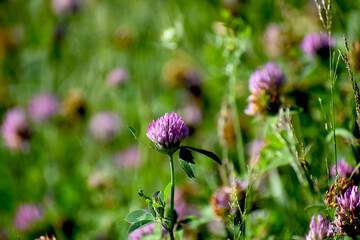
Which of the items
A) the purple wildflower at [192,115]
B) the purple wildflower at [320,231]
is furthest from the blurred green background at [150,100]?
the purple wildflower at [320,231]

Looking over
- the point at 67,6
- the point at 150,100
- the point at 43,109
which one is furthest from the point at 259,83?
the point at 67,6

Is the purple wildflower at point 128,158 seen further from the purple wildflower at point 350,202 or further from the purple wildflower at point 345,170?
the purple wildflower at point 350,202

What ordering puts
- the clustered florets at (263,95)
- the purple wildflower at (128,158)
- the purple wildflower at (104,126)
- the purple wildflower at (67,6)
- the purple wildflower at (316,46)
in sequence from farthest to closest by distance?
the purple wildflower at (67,6) → the purple wildflower at (104,126) → the purple wildflower at (128,158) → the purple wildflower at (316,46) → the clustered florets at (263,95)

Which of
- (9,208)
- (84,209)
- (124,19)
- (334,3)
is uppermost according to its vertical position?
(124,19)

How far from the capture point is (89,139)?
7.22 ft

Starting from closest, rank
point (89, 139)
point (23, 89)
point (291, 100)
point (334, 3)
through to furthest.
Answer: point (291, 100)
point (334, 3)
point (89, 139)
point (23, 89)

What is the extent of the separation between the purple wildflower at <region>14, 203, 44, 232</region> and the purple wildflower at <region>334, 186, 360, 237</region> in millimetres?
1153

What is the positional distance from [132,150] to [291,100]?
38.2 inches

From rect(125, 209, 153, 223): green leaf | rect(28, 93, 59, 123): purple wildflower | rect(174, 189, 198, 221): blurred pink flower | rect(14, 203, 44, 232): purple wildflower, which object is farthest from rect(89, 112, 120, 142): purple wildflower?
rect(125, 209, 153, 223): green leaf

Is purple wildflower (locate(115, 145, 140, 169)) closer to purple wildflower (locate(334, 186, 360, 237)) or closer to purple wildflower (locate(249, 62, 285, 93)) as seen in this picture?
purple wildflower (locate(249, 62, 285, 93))

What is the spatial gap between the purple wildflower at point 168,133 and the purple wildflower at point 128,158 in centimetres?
108

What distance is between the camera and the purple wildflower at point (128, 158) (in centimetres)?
192

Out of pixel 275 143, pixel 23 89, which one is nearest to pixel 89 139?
pixel 23 89

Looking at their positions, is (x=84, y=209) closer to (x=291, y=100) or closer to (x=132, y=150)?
(x=132, y=150)
